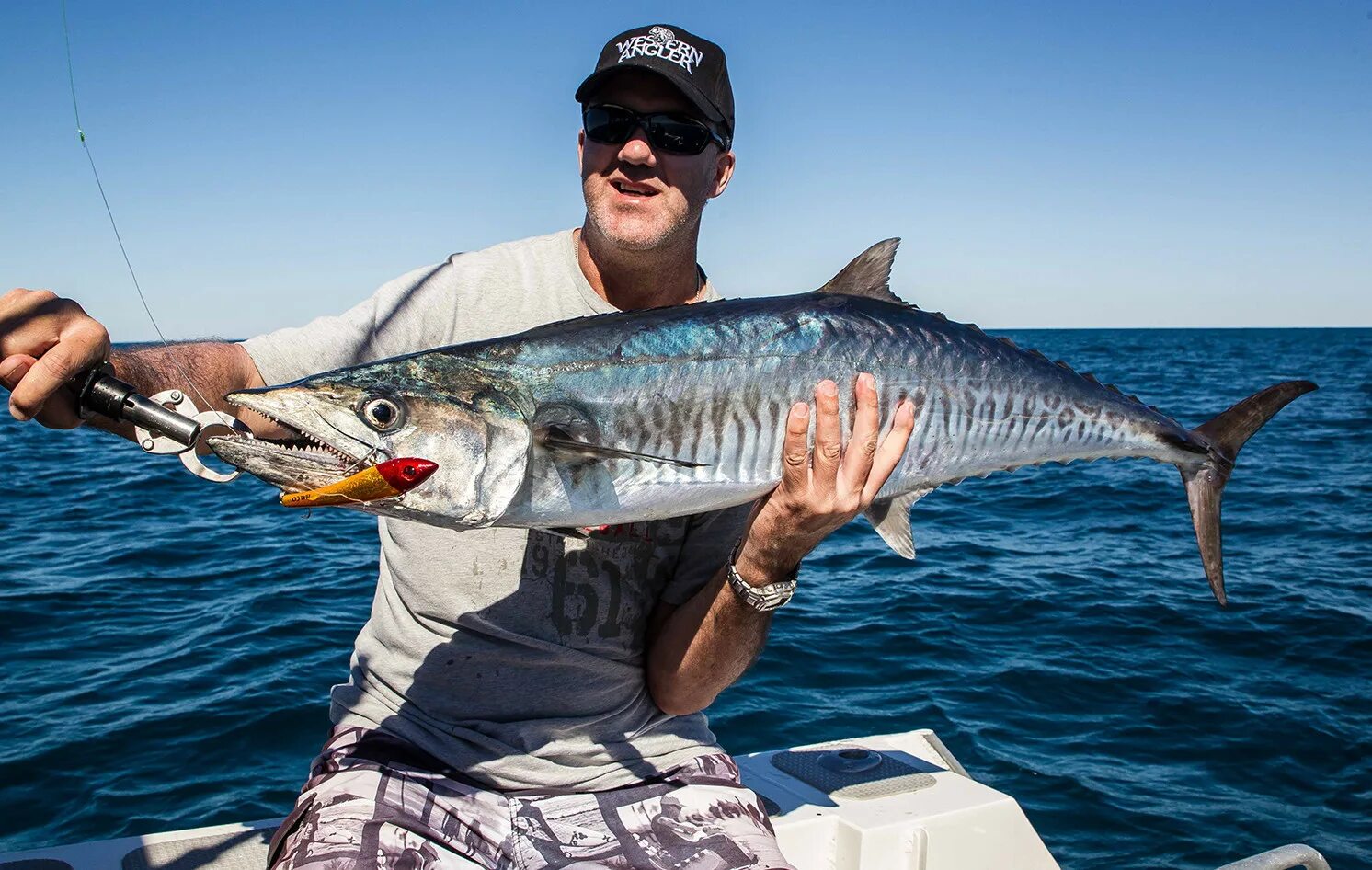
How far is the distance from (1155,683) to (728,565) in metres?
5.81

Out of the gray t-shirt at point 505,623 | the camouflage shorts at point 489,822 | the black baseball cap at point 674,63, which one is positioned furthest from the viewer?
the black baseball cap at point 674,63

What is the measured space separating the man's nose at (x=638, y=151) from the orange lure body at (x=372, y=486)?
1382mm

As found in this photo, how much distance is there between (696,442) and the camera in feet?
8.67

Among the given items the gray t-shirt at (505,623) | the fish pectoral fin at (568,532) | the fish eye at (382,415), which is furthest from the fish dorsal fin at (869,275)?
the fish eye at (382,415)

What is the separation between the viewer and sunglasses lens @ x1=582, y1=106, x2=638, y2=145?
3295 mm

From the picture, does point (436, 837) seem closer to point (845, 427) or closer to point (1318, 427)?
point (845, 427)

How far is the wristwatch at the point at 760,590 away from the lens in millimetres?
2908

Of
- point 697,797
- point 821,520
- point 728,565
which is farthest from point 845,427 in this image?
point 697,797

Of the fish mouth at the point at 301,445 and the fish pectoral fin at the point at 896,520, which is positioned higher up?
the fish mouth at the point at 301,445

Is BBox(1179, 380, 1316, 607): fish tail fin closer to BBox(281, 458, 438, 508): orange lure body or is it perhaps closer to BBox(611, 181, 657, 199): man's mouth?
BBox(611, 181, 657, 199): man's mouth

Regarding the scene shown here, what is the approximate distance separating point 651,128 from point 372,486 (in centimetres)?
165

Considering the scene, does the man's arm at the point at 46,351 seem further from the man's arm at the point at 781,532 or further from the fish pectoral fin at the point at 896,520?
the fish pectoral fin at the point at 896,520

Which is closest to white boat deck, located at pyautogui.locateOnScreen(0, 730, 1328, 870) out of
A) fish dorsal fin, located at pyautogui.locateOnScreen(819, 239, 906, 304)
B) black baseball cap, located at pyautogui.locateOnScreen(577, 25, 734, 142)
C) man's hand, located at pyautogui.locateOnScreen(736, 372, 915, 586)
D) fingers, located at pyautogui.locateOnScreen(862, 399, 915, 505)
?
man's hand, located at pyautogui.locateOnScreen(736, 372, 915, 586)

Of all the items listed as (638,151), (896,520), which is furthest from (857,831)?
(638,151)
